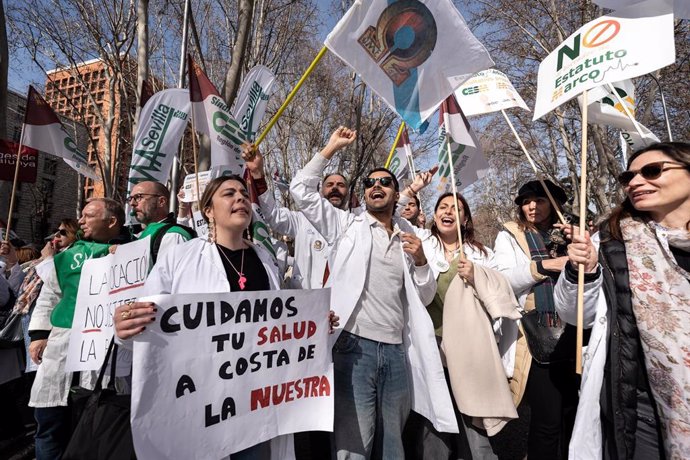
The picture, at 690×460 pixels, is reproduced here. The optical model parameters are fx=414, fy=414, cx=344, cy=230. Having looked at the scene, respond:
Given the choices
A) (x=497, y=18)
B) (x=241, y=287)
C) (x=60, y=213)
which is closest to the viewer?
(x=241, y=287)

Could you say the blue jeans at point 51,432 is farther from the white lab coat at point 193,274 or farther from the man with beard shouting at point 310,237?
the man with beard shouting at point 310,237

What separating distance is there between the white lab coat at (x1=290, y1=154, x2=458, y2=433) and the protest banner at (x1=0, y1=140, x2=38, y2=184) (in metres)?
4.89

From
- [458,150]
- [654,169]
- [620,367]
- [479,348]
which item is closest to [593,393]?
[620,367]

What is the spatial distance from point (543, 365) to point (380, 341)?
46.5 inches

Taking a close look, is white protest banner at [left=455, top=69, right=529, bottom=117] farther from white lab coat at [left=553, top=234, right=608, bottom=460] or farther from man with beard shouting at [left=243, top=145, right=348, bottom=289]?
white lab coat at [left=553, top=234, right=608, bottom=460]

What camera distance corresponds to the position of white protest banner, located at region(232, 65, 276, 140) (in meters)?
5.10

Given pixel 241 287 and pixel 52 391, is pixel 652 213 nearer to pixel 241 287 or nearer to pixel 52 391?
pixel 241 287

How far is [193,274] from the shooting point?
2090mm

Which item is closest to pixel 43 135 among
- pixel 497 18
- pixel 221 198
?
pixel 221 198

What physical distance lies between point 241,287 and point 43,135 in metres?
4.75

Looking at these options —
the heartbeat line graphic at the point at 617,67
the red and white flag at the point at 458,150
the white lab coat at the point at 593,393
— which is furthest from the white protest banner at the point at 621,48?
the white lab coat at the point at 593,393

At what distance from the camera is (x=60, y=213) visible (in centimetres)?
3088

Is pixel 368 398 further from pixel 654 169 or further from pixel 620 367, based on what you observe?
pixel 654 169

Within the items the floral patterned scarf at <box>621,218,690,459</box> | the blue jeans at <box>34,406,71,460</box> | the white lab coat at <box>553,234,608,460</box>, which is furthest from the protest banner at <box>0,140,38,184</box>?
the floral patterned scarf at <box>621,218,690,459</box>
